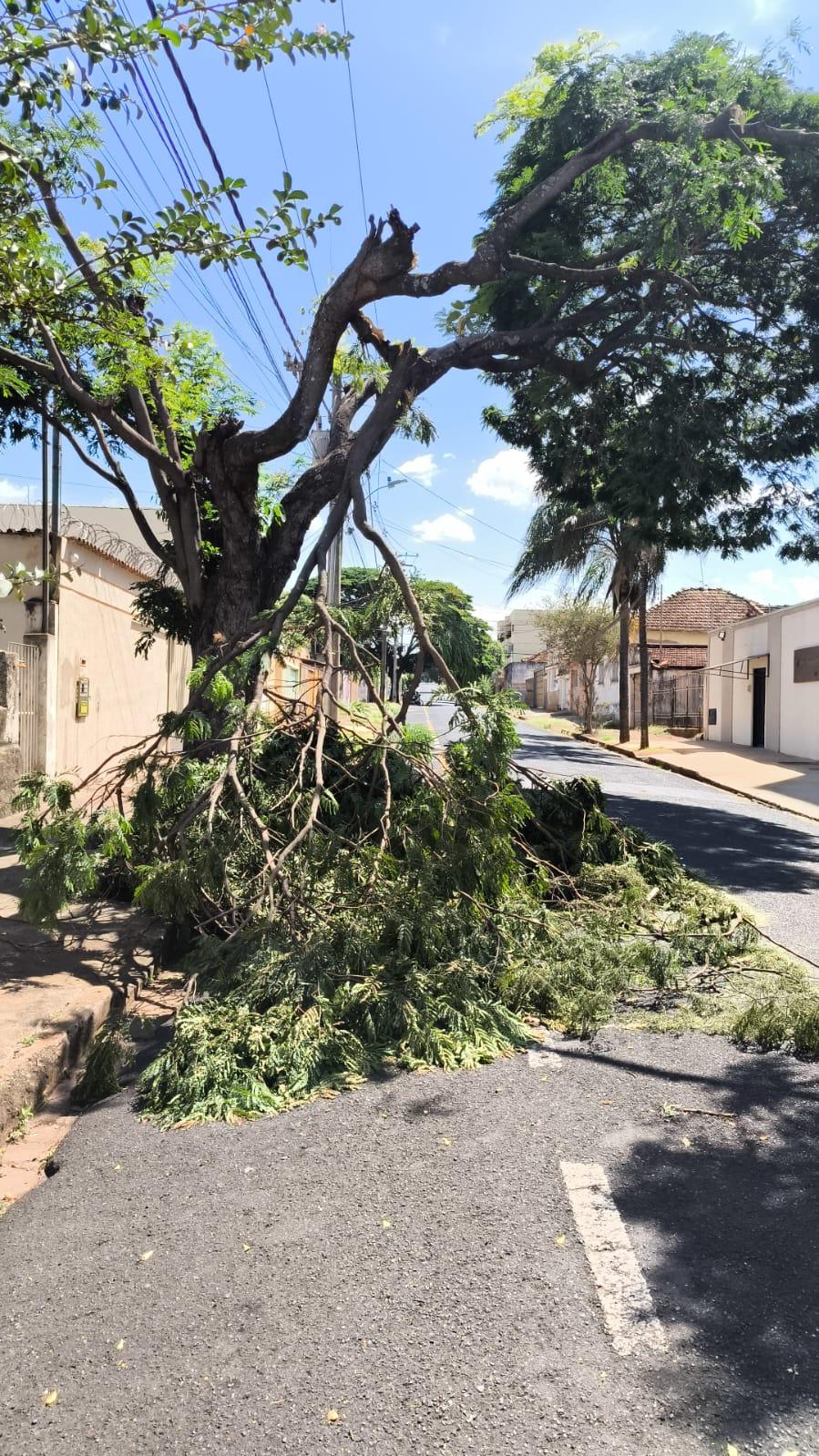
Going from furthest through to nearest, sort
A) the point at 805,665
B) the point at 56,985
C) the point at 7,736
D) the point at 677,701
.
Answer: the point at 677,701, the point at 805,665, the point at 7,736, the point at 56,985

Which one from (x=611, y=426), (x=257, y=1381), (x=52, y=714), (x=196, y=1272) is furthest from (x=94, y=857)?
(x=611, y=426)

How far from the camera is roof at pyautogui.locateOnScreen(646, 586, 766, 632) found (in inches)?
1784

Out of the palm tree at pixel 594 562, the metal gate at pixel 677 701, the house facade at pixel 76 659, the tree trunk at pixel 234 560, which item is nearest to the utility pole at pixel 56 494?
the house facade at pixel 76 659

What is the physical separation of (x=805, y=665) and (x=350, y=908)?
73.5 ft

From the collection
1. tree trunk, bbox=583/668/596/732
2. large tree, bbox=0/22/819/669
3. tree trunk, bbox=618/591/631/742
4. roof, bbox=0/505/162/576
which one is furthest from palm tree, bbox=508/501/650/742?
large tree, bbox=0/22/819/669

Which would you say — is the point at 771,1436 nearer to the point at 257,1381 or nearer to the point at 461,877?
the point at 257,1381

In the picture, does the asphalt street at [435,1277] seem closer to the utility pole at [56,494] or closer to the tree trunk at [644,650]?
the utility pole at [56,494]

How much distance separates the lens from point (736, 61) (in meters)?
9.38

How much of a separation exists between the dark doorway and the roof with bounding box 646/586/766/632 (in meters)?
15.2

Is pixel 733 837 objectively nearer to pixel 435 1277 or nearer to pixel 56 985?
pixel 56 985

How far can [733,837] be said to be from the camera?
40.3ft

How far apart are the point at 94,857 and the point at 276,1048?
5.82ft

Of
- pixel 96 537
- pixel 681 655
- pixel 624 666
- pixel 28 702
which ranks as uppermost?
pixel 681 655

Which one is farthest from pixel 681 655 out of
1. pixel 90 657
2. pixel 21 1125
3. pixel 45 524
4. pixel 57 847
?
pixel 21 1125
